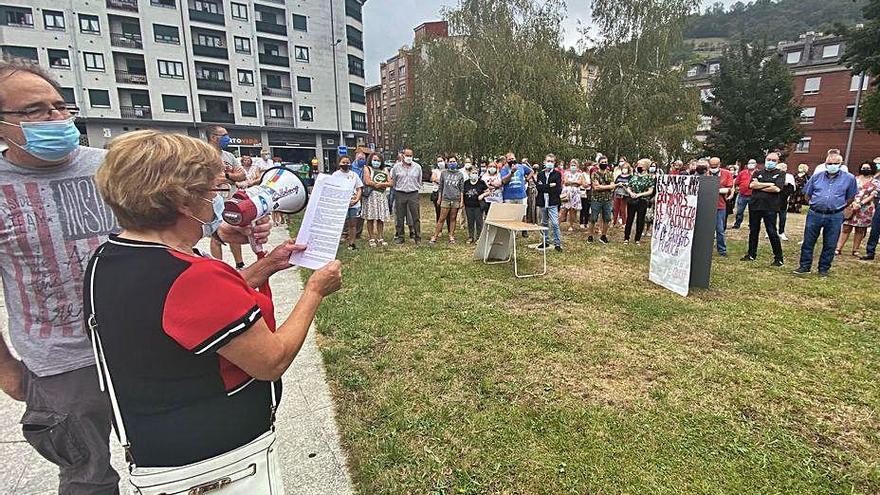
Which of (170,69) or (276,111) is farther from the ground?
(170,69)

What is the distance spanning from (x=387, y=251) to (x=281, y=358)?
24.2 feet

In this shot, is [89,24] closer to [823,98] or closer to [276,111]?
[276,111]

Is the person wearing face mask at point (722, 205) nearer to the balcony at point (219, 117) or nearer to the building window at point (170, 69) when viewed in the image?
the balcony at point (219, 117)

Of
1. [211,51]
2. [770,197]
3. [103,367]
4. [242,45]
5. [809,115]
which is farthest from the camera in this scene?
[809,115]

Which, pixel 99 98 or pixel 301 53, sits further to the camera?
pixel 301 53

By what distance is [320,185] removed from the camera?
174cm

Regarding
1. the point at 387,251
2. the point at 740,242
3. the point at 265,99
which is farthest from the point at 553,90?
the point at 265,99

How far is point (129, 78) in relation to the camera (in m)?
33.7

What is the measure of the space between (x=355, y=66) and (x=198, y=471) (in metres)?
47.7

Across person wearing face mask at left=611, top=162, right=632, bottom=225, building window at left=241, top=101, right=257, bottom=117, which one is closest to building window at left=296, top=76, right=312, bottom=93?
building window at left=241, top=101, right=257, bottom=117

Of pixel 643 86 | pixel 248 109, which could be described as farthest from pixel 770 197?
pixel 248 109

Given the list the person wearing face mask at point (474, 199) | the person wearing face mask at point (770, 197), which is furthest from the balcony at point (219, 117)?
the person wearing face mask at point (770, 197)

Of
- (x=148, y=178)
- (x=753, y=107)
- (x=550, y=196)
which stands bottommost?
(x=550, y=196)

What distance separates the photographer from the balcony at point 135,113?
110 feet
